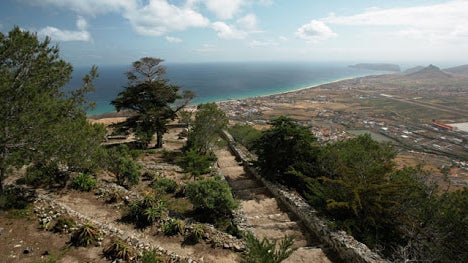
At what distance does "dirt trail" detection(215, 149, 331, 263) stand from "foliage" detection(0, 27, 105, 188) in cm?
761

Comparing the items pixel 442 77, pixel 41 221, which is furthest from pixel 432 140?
pixel 442 77

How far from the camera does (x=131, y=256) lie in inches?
296

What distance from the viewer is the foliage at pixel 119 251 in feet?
24.6

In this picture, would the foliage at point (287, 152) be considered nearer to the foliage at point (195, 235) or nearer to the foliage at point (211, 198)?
the foliage at point (211, 198)

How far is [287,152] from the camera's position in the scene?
14320mm

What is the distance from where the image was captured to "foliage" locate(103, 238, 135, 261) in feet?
24.6

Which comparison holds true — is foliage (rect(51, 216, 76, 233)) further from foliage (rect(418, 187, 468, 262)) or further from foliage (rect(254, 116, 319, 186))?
foliage (rect(418, 187, 468, 262))

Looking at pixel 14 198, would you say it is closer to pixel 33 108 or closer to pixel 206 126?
pixel 33 108

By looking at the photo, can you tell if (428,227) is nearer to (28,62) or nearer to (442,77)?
(28,62)

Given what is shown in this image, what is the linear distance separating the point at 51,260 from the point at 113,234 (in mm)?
1748

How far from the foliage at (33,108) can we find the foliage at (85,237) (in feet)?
9.65

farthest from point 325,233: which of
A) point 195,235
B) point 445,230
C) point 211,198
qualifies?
point 445,230

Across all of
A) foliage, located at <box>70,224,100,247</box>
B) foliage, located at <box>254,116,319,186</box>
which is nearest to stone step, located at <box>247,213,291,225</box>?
foliage, located at <box>254,116,319,186</box>

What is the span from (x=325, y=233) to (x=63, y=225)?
9162 millimetres
